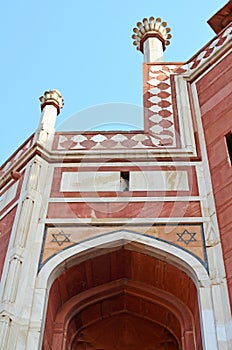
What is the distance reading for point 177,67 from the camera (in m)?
9.86

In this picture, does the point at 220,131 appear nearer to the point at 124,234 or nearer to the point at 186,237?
the point at 186,237

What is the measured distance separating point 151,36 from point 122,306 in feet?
21.0

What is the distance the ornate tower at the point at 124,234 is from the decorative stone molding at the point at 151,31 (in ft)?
10.2

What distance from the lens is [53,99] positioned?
9211 mm

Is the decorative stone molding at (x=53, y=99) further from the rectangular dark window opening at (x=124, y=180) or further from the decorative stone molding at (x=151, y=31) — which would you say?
the decorative stone molding at (x=151, y=31)

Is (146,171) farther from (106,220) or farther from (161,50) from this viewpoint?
(161,50)

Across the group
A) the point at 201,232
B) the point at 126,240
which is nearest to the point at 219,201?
the point at 201,232

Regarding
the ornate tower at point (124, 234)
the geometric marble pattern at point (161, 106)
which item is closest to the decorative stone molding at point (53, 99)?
the ornate tower at point (124, 234)

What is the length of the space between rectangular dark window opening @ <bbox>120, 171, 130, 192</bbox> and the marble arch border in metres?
0.89

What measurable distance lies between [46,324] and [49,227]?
1208 millimetres

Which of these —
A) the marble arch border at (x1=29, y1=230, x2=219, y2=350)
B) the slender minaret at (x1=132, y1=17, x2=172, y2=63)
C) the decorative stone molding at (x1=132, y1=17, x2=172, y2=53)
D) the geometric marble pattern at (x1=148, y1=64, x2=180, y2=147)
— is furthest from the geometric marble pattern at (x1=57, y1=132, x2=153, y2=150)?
the decorative stone molding at (x1=132, y1=17, x2=172, y2=53)

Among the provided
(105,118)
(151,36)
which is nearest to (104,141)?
(105,118)

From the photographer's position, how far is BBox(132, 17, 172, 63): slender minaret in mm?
11172

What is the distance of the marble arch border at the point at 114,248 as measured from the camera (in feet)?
17.9
